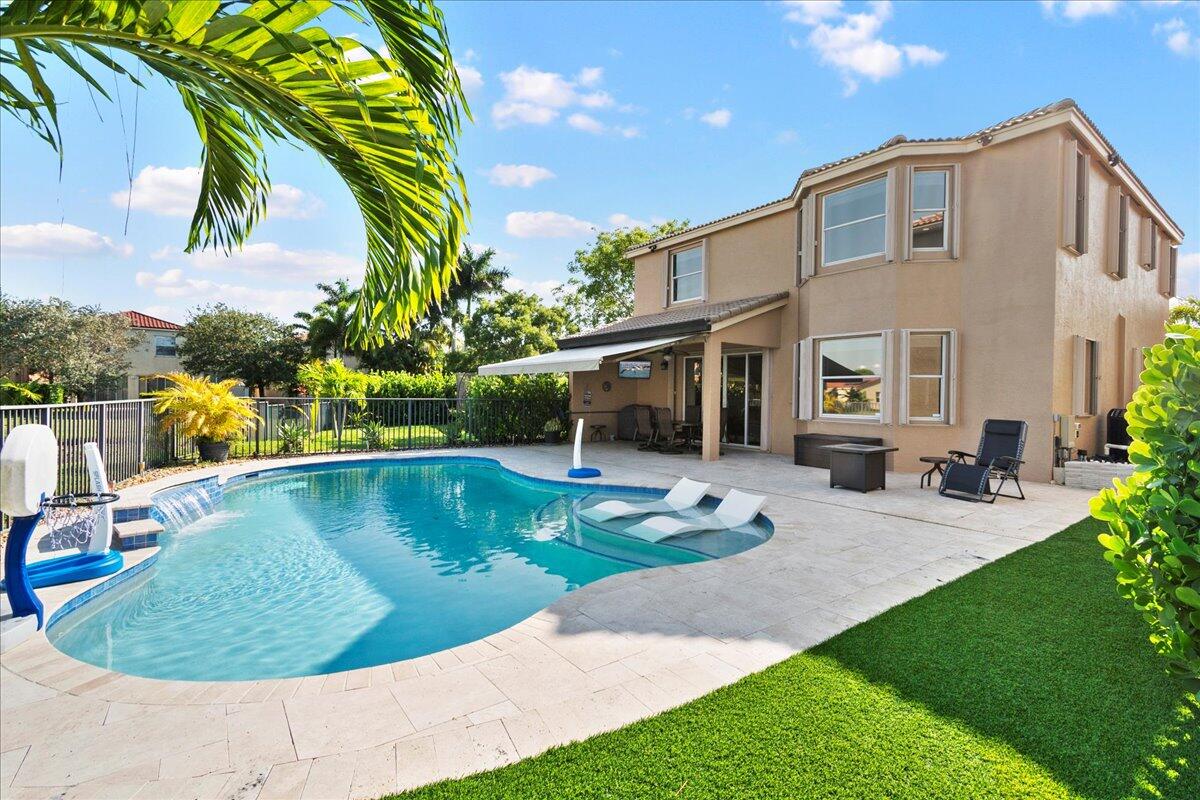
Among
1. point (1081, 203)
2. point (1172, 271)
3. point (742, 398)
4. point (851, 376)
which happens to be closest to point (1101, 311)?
point (1081, 203)

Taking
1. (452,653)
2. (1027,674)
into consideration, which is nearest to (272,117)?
(452,653)

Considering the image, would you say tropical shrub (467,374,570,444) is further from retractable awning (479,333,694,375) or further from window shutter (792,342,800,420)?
window shutter (792,342,800,420)

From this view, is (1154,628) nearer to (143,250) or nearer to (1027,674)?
(1027,674)

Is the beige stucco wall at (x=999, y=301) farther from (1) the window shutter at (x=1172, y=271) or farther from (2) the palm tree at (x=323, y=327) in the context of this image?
(2) the palm tree at (x=323, y=327)

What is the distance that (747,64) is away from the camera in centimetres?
1622

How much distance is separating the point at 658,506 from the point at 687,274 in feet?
47.5

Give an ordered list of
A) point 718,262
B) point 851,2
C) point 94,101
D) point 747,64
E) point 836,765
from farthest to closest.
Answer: point 718,262 < point 747,64 < point 851,2 < point 836,765 < point 94,101

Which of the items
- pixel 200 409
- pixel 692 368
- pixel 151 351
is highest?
pixel 151 351

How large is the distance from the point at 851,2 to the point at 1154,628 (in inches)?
528

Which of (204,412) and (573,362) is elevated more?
(573,362)

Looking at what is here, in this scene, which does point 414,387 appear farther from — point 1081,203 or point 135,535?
point 1081,203

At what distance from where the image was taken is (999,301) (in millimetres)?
15289

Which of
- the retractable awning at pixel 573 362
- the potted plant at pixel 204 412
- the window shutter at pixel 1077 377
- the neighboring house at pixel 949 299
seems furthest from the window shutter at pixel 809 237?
the potted plant at pixel 204 412

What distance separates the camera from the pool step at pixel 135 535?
866cm
